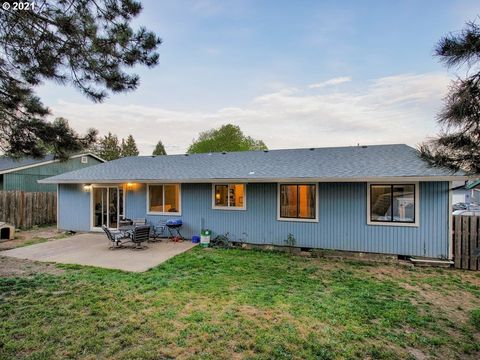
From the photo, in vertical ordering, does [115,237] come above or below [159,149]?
below

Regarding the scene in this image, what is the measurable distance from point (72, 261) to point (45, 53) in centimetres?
576

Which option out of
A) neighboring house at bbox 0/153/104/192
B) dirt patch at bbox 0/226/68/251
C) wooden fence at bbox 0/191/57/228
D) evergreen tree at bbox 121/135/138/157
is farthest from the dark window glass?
evergreen tree at bbox 121/135/138/157

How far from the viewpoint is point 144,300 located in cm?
490

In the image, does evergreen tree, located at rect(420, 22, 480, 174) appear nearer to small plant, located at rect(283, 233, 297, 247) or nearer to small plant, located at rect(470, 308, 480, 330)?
small plant, located at rect(470, 308, 480, 330)

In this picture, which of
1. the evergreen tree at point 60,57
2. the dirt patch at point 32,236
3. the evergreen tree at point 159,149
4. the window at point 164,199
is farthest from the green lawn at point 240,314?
the evergreen tree at point 159,149

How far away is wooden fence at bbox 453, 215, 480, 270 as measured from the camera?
7.33 metres

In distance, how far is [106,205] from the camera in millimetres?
12141

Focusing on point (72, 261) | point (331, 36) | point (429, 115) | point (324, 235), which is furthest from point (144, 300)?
point (331, 36)

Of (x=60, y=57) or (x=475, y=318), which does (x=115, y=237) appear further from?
(x=475, y=318)

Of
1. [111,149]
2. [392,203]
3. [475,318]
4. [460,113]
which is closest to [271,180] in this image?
[392,203]

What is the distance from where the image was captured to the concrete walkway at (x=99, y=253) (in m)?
7.52

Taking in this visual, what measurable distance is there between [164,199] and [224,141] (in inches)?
1199

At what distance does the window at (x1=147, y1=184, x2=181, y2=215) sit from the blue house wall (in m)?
0.26

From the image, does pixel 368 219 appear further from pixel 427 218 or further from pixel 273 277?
pixel 273 277
